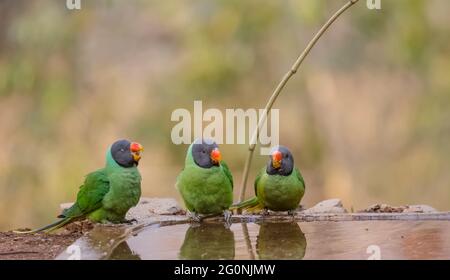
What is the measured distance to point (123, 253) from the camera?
3857 millimetres

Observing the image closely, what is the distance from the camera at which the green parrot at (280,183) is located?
497cm

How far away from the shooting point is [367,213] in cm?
505

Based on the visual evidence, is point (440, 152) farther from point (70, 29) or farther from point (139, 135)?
point (70, 29)

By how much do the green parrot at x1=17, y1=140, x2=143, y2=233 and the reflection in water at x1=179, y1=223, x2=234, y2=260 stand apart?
1.24ft

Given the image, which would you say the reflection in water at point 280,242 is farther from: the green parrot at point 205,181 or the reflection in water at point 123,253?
the reflection in water at point 123,253

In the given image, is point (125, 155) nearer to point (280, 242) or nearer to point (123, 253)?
point (123, 253)

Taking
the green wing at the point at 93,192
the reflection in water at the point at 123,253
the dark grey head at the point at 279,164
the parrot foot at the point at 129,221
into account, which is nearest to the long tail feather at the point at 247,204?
the dark grey head at the point at 279,164

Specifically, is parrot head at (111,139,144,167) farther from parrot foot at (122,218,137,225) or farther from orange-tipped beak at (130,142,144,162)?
parrot foot at (122,218,137,225)

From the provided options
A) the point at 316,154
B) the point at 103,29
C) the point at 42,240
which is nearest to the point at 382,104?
the point at 316,154

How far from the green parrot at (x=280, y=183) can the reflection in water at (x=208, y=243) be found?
16.6 inches

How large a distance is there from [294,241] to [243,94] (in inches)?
264

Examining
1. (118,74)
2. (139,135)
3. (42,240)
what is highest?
(118,74)

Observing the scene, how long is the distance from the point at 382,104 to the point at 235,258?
304 inches

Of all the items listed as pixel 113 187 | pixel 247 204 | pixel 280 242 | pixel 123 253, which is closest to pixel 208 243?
pixel 280 242
